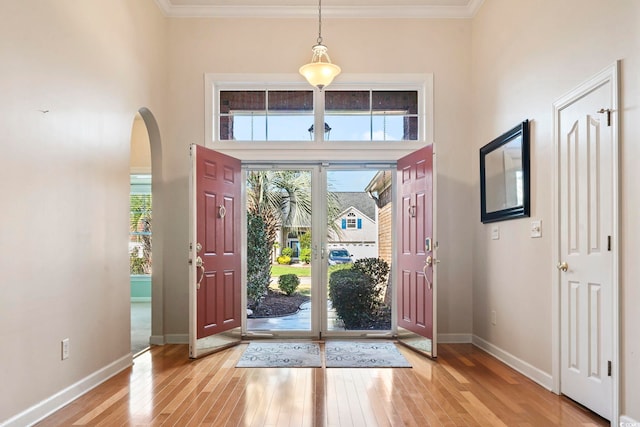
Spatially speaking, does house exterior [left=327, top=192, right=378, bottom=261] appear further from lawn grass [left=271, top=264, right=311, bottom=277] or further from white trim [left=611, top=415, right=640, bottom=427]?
white trim [left=611, top=415, right=640, bottom=427]

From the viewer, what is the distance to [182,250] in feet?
16.3

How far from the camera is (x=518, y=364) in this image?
151 inches

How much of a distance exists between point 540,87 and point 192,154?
3050 millimetres

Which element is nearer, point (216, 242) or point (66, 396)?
point (66, 396)

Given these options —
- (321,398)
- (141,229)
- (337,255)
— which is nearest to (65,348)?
(321,398)

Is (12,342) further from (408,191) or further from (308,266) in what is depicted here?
(408,191)

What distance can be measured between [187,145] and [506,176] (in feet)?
10.8

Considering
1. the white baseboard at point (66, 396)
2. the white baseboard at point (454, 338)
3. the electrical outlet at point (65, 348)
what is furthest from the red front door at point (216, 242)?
the white baseboard at point (454, 338)

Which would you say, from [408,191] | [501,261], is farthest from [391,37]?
[501,261]

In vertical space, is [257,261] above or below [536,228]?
below

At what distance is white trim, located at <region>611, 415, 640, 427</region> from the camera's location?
244 cm

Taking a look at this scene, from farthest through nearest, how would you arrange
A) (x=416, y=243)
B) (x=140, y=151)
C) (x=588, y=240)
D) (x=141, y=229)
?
(x=141, y=229) → (x=140, y=151) → (x=416, y=243) → (x=588, y=240)

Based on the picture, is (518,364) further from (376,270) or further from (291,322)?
(291,322)

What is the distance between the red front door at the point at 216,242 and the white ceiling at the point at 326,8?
165cm
